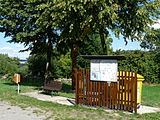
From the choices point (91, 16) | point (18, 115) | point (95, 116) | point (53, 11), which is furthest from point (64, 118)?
point (53, 11)

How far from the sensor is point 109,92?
980 centimetres

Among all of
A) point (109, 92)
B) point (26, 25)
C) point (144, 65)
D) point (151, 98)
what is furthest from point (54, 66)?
point (109, 92)

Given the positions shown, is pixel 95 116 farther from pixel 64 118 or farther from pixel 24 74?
pixel 24 74

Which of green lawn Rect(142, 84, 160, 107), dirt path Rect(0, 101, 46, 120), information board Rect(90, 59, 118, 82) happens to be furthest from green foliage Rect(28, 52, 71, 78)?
dirt path Rect(0, 101, 46, 120)

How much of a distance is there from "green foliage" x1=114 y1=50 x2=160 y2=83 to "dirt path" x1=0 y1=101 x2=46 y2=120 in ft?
47.5

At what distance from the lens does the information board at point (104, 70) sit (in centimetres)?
970

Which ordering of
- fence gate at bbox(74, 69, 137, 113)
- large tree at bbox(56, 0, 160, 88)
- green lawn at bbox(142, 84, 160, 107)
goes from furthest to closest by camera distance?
1. large tree at bbox(56, 0, 160, 88)
2. green lawn at bbox(142, 84, 160, 107)
3. fence gate at bbox(74, 69, 137, 113)

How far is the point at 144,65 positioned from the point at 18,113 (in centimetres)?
1610

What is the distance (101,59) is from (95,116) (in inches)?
99.5

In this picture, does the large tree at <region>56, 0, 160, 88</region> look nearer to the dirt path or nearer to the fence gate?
the fence gate

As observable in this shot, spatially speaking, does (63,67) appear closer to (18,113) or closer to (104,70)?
(104,70)

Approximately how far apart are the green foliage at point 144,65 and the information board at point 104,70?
42.3 ft

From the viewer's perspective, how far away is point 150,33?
13.6m

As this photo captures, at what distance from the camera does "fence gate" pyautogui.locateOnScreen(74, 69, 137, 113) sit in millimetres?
9320
